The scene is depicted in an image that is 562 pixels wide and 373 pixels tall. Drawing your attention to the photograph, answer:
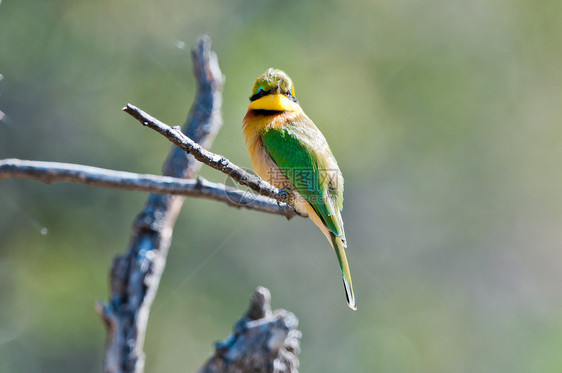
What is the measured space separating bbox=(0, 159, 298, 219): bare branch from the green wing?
0.24 meters

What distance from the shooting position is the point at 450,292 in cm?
796

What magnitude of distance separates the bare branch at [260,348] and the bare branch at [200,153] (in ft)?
1.95

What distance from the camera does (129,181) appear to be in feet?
8.86

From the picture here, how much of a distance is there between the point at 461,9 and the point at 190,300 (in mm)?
5513

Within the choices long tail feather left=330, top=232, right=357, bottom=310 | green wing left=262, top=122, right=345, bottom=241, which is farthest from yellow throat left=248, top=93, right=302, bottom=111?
long tail feather left=330, top=232, right=357, bottom=310

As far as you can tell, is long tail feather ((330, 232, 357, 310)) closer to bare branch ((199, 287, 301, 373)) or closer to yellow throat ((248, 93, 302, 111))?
bare branch ((199, 287, 301, 373))

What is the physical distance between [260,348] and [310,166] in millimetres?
849

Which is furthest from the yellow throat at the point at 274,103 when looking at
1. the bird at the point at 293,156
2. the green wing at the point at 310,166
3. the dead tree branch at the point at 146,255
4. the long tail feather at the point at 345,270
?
the dead tree branch at the point at 146,255

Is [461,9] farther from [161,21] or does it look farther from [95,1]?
[95,1]

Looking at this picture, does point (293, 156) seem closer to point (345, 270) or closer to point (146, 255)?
point (345, 270)

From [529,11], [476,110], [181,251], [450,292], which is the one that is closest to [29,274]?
[181,251]

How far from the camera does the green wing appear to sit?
2488 millimetres

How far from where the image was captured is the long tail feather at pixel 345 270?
229cm

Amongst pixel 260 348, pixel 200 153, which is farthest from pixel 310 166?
pixel 260 348
